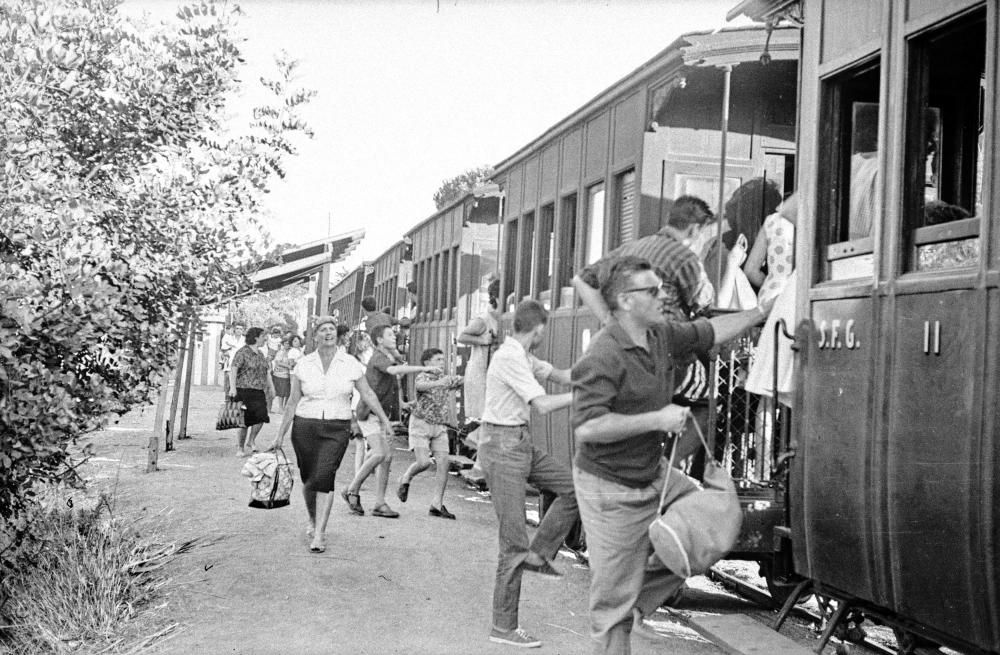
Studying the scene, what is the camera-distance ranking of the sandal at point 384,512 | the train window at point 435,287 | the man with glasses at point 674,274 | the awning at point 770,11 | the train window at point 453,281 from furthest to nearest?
the train window at point 435,287 → the train window at point 453,281 → the sandal at point 384,512 → the man with glasses at point 674,274 → the awning at point 770,11

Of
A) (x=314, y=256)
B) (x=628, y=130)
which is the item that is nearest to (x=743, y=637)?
(x=628, y=130)

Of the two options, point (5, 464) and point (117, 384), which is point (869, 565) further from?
point (117, 384)

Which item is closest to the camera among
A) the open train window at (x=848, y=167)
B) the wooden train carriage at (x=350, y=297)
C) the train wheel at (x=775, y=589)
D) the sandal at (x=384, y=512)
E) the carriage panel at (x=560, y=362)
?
the open train window at (x=848, y=167)

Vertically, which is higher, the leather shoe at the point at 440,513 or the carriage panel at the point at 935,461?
the carriage panel at the point at 935,461

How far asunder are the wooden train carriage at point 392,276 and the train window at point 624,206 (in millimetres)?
14026

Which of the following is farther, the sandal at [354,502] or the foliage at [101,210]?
the sandal at [354,502]

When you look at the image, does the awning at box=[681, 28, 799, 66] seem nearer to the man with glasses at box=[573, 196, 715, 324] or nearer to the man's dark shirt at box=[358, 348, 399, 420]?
the man with glasses at box=[573, 196, 715, 324]

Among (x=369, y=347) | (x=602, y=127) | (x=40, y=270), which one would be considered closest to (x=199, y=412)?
(x=369, y=347)

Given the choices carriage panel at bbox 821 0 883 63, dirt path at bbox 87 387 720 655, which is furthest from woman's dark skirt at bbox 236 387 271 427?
carriage panel at bbox 821 0 883 63

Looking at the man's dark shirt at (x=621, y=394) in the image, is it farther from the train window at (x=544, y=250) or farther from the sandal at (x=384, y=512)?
the train window at (x=544, y=250)

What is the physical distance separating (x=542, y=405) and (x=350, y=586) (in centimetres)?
214

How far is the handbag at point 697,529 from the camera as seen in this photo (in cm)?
381

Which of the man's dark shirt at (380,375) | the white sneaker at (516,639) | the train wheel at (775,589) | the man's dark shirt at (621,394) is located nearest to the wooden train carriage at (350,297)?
the man's dark shirt at (380,375)

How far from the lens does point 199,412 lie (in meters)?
23.1
